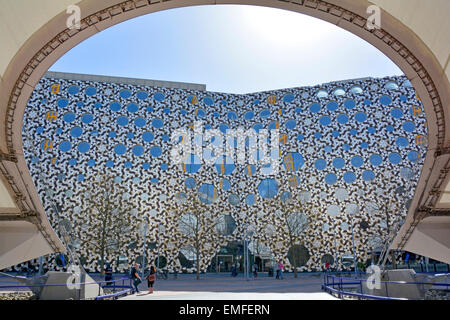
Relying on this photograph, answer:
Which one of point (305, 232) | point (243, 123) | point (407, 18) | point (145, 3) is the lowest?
point (305, 232)

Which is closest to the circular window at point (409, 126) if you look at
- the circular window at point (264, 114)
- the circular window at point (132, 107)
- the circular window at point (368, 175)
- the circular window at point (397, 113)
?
the circular window at point (397, 113)

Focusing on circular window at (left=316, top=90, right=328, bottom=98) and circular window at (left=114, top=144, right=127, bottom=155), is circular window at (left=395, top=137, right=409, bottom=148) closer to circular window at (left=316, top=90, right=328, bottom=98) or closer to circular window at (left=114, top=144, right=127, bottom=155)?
circular window at (left=316, top=90, right=328, bottom=98)

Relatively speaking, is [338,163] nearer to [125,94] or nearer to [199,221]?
[199,221]

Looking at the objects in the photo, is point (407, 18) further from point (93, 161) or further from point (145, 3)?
point (93, 161)

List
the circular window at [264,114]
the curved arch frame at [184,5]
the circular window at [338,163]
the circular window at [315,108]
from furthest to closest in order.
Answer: the circular window at [264,114] → the circular window at [315,108] → the circular window at [338,163] → the curved arch frame at [184,5]

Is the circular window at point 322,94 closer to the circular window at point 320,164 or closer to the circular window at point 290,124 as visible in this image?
the circular window at point 290,124

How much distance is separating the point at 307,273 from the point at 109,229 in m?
16.7

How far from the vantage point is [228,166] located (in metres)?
33.9

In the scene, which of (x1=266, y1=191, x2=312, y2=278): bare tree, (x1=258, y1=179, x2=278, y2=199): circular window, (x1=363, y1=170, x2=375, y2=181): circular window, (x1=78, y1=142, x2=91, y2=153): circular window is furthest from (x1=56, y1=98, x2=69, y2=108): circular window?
(x1=363, y1=170, x2=375, y2=181): circular window

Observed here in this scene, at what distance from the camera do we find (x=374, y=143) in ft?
105

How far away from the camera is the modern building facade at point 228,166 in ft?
100.0

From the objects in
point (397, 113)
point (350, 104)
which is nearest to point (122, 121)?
point (350, 104)

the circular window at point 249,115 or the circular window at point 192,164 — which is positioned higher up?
the circular window at point 249,115

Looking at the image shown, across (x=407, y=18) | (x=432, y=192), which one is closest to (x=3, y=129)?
(x=407, y=18)
